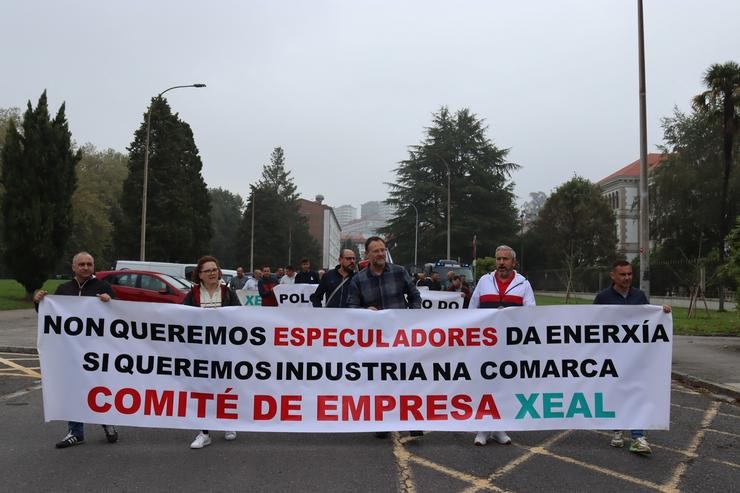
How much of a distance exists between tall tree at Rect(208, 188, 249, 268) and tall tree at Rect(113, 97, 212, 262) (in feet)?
82.3

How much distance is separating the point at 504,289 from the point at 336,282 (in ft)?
8.86

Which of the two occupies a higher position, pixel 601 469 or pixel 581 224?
pixel 581 224

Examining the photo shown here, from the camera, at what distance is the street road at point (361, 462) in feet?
15.4

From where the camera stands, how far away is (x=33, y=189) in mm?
25062

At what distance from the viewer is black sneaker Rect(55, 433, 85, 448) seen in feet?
18.4

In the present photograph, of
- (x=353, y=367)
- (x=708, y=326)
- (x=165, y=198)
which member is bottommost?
(x=708, y=326)

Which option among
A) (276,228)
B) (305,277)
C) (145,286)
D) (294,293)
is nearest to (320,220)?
(276,228)

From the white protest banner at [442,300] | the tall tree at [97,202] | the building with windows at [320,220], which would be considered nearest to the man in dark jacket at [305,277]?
the white protest banner at [442,300]

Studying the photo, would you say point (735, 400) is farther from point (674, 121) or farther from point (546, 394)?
point (674, 121)

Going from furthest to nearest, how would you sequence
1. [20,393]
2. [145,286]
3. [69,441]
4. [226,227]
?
[226,227] < [145,286] < [20,393] < [69,441]

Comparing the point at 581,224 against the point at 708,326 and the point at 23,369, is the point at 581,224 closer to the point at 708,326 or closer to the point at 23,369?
the point at 708,326

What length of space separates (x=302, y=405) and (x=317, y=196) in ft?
460

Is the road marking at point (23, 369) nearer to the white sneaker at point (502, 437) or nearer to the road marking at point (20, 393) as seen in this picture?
the road marking at point (20, 393)

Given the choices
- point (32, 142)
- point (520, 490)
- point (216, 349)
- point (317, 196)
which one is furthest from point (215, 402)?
point (317, 196)
